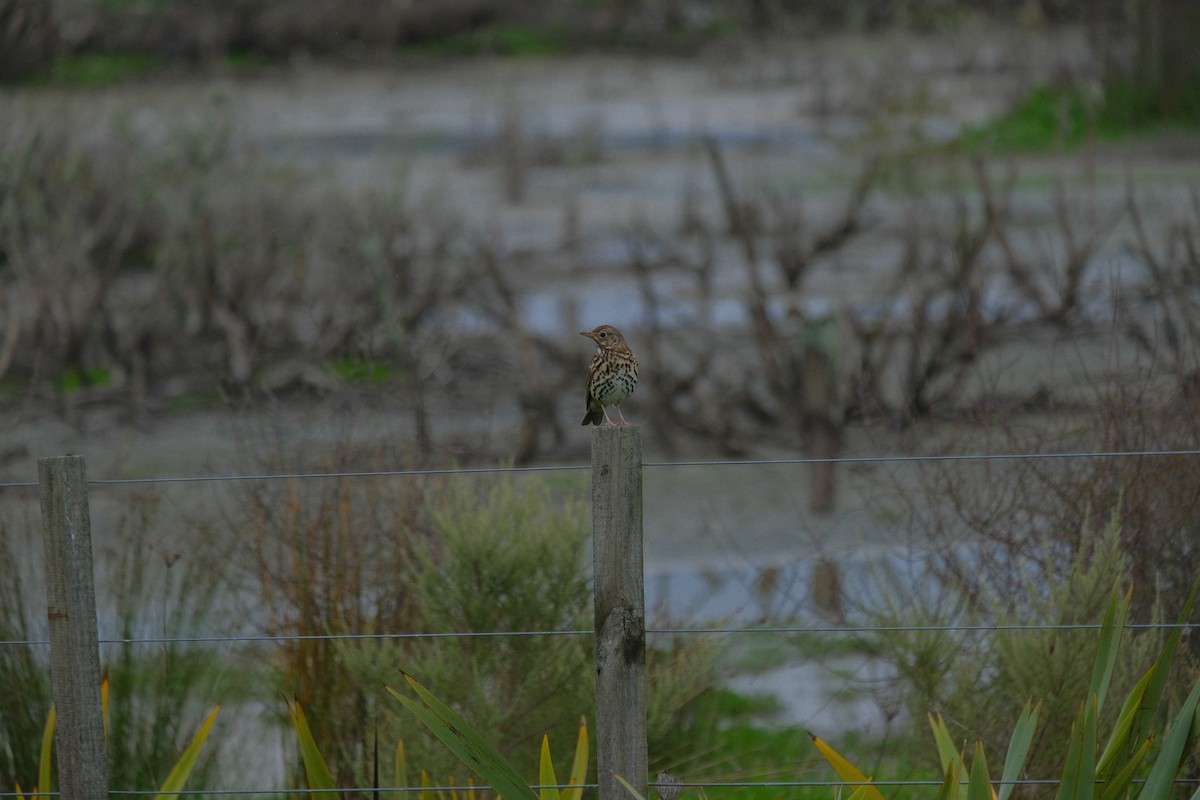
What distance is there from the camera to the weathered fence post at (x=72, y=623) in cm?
410

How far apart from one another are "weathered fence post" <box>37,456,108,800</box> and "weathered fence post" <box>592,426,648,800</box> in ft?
4.16

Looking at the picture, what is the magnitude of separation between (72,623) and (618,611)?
1357mm

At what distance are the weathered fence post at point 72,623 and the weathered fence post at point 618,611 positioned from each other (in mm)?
1269

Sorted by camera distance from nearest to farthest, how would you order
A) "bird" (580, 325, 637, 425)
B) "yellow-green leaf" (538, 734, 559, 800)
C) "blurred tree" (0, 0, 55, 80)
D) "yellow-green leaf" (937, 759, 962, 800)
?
"yellow-green leaf" (937, 759, 962, 800)
"yellow-green leaf" (538, 734, 559, 800)
"bird" (580, 325, 637, 425)
"blurred tree" (0, 0, 55, 80)

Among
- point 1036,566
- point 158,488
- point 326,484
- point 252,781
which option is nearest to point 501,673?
point 326,484

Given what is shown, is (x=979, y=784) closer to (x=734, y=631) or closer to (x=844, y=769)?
(x=844, y=769)

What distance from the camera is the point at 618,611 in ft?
12.7

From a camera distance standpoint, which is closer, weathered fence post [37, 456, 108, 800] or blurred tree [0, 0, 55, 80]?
weathered fence post [37, 456, 108, 800]

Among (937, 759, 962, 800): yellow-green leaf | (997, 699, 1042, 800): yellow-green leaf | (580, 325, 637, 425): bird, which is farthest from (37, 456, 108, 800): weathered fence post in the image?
(997, 699, 1042, 800): yellow-green leaf

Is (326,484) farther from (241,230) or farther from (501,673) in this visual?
(241,230)

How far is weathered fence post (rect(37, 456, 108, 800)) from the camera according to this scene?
13.5 ft

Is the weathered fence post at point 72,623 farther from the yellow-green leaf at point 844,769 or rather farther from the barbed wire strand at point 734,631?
the yellow-green leaf at point 844,769

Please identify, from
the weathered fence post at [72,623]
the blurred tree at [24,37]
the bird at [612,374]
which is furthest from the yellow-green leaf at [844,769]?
the blurred tree at [24,37]

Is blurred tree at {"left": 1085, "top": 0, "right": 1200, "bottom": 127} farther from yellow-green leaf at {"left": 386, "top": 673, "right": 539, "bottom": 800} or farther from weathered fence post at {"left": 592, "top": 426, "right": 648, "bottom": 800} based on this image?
yellow-green leaf at {"left": 386, "top": 673, "right": 539, "bottom": 800}
